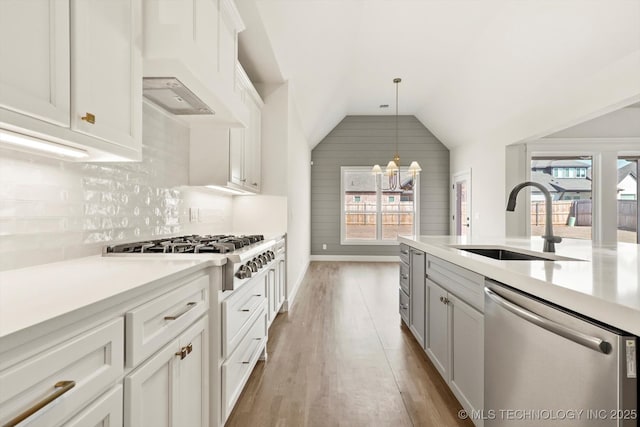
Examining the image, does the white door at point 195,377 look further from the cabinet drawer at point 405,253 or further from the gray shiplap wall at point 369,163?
the gray shiplap wall at point 369,163

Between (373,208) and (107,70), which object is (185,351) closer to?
(107,70)

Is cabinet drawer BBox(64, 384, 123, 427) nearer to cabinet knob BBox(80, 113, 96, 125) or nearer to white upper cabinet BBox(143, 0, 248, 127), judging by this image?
cabinet knob BBox(80, 113, 96, 125)

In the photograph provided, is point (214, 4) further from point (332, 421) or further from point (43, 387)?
point (332, 421)

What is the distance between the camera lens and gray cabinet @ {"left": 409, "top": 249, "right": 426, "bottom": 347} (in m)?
2.63

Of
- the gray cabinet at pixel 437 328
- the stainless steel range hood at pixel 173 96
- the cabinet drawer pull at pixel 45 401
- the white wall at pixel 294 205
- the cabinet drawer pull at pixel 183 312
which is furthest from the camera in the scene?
the white wall at pixel 294 205

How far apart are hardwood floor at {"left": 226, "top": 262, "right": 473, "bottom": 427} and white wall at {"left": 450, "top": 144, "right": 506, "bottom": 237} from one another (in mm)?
2824

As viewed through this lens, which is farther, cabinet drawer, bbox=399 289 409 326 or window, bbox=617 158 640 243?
window, bbox=617 158 640 243

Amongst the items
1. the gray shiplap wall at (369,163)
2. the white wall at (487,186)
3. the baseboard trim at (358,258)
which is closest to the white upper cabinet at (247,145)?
the white wall at (487,186)

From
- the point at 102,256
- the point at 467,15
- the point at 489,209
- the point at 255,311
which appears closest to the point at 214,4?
the point at 102,256

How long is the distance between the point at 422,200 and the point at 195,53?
7.16m

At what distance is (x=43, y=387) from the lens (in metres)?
0.69

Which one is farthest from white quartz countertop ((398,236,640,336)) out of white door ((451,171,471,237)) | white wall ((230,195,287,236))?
white door ((451,171,471,237))

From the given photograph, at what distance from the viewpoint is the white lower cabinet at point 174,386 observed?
39.4 inches

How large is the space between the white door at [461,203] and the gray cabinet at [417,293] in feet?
14.4
